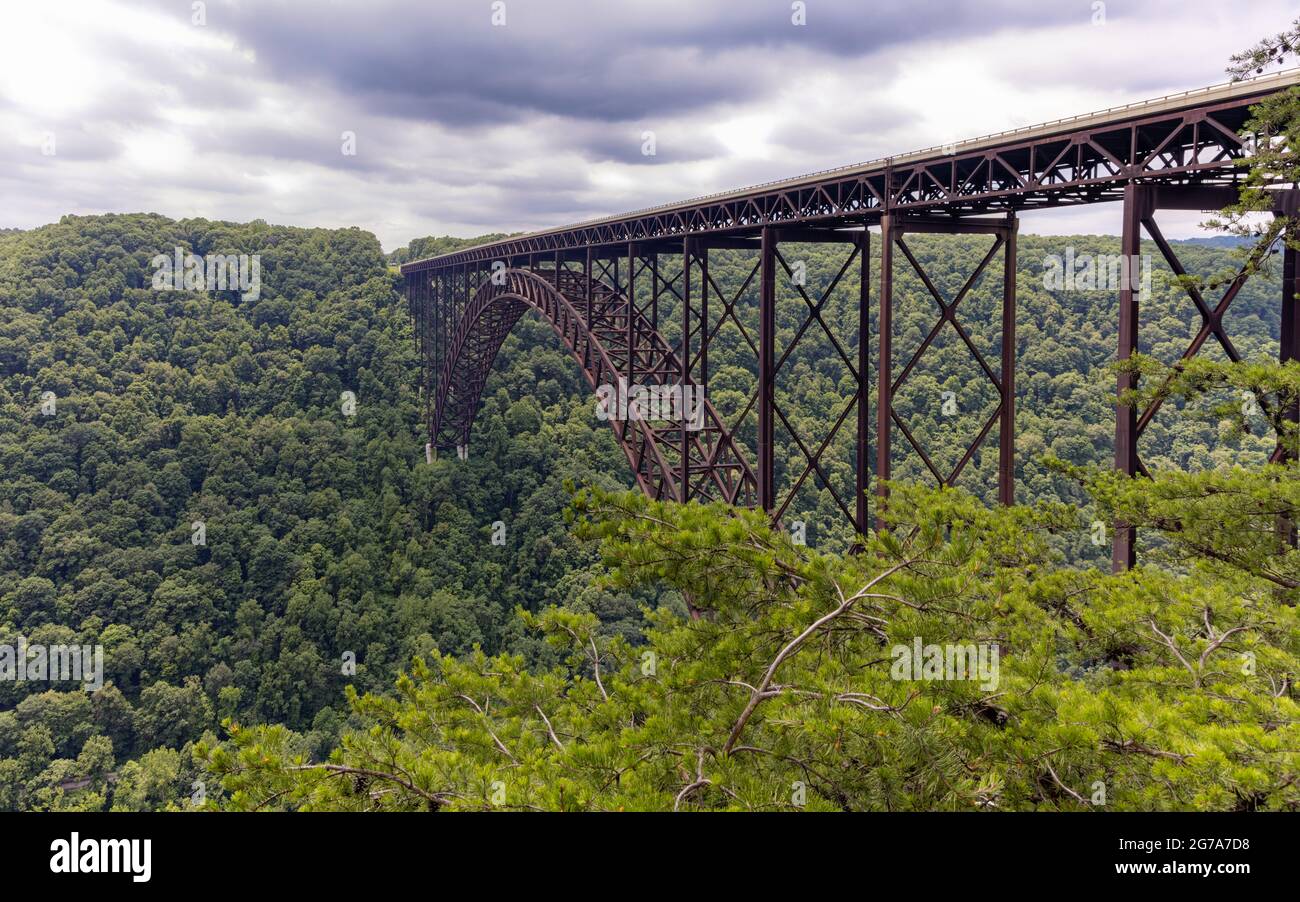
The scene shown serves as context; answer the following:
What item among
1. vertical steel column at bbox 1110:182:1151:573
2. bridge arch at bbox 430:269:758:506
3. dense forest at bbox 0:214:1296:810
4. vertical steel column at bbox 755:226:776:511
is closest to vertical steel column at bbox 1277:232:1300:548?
dense forest at bbox 0:214:1296:810

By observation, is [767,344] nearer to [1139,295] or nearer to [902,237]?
[902,237]

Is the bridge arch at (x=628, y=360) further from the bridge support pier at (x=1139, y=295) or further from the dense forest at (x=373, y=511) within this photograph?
the bridge support pier at (x=1139, y=295)

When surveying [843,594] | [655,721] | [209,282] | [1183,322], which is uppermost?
[209,282]

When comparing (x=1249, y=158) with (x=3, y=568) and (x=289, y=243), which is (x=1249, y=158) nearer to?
(x=3, y=568)

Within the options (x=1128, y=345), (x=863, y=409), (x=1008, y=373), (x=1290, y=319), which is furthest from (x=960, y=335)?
(x=1290, y=319)

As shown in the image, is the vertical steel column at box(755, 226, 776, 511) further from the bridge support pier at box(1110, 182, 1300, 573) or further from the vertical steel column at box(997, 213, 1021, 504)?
the bridge support pier at box(1110, 182, 1300, 573)
